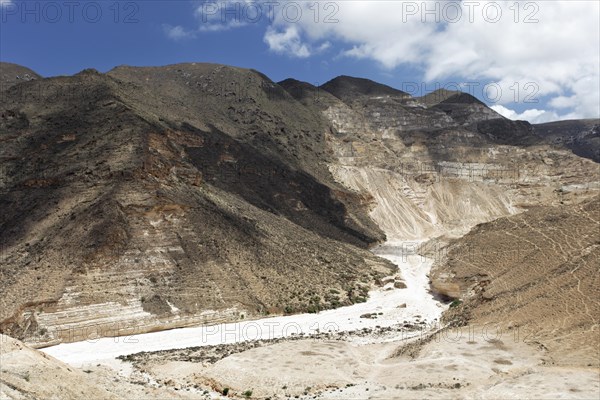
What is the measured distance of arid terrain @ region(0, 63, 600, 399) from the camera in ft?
72.4

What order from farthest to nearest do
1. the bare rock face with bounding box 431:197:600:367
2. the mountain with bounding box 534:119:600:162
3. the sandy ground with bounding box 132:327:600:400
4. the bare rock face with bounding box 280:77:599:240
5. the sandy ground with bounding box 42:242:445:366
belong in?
the mountain with bounding box 534:119:600:162 < the bare rock face with bounding box 280:77:599:240 < the sandy ground with bounding box 42:242:445:366 < the bare rock face with bounding box 431:197:600:367 < the sandy ground with bounding box 132:327:600:400

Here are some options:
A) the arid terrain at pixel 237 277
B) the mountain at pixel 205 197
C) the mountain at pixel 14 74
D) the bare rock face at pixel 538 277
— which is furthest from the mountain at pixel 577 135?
the mountain at pixel 14 74

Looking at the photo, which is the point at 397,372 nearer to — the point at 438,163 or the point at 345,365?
the point at 345,365

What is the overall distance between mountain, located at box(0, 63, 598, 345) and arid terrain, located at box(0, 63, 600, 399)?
7.0 inches

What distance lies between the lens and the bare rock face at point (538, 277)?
24.4 meters

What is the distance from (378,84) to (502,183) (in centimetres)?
4404

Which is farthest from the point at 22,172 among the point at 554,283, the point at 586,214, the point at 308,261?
the point at 586,214

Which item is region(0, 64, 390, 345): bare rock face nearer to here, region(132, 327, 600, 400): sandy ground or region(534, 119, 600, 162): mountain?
region(132, 327, 600, 400): sandy ground

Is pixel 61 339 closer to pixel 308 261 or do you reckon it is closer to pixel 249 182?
pixel 308 261

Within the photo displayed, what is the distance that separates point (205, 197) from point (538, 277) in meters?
25.1

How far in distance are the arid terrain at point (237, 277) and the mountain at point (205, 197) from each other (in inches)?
7.0

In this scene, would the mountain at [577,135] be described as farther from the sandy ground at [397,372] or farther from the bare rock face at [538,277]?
the sandy ground at [397,372]

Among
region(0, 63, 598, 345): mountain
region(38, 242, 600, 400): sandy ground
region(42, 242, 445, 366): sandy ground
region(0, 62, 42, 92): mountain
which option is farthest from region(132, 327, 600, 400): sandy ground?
region(0, 62, 42, 92): mountain

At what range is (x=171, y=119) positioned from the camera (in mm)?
62000
